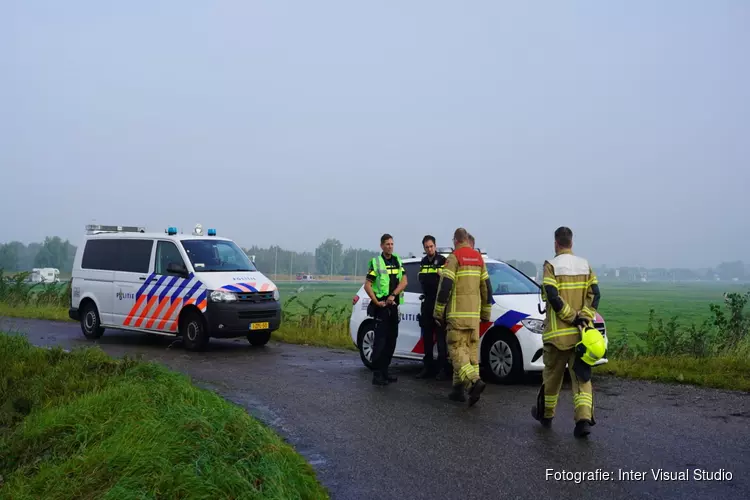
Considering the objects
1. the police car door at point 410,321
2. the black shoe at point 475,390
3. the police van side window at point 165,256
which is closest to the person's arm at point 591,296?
the black shoe at point 475,390

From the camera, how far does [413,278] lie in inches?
469

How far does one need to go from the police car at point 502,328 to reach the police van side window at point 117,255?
216 inches

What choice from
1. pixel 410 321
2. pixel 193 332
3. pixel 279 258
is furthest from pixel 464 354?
pixel 279 258

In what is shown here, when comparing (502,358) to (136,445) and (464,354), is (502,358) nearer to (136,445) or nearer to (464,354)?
(464,354)

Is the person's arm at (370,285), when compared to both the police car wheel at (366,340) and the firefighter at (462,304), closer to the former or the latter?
the firefighter at (462,304)

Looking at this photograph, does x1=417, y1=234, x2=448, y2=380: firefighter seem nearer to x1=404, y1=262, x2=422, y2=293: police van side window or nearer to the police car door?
the police car door

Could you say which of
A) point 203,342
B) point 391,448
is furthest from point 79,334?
point 391,448

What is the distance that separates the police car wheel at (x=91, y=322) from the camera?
16.0 meters

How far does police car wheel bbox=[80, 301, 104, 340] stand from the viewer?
16047mm

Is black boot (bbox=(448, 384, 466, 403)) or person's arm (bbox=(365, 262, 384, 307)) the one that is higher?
person's arm (bbox=(365, 262, 384, 307))

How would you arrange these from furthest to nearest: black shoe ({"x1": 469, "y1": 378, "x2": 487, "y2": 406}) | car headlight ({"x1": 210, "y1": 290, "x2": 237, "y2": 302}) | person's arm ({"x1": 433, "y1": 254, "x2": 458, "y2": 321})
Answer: car headlight ({"x1": 210, "y1": 290, "x2": 237, "y2": 302}), person's arm ({"x1": 433, "y1": 254, "x2": 458, "y2": 321}), black shoe ({"x1": 469, "y1": 378, "x2": 487, "y2": 406})

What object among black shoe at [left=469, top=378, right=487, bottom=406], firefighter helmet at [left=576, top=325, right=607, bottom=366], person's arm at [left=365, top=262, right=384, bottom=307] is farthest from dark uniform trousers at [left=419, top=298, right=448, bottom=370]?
firefighter helmet at [left=576, top=325, right=607, bottom=366]

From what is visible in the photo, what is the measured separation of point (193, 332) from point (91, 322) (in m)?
3.32

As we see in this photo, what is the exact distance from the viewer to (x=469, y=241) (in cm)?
945
